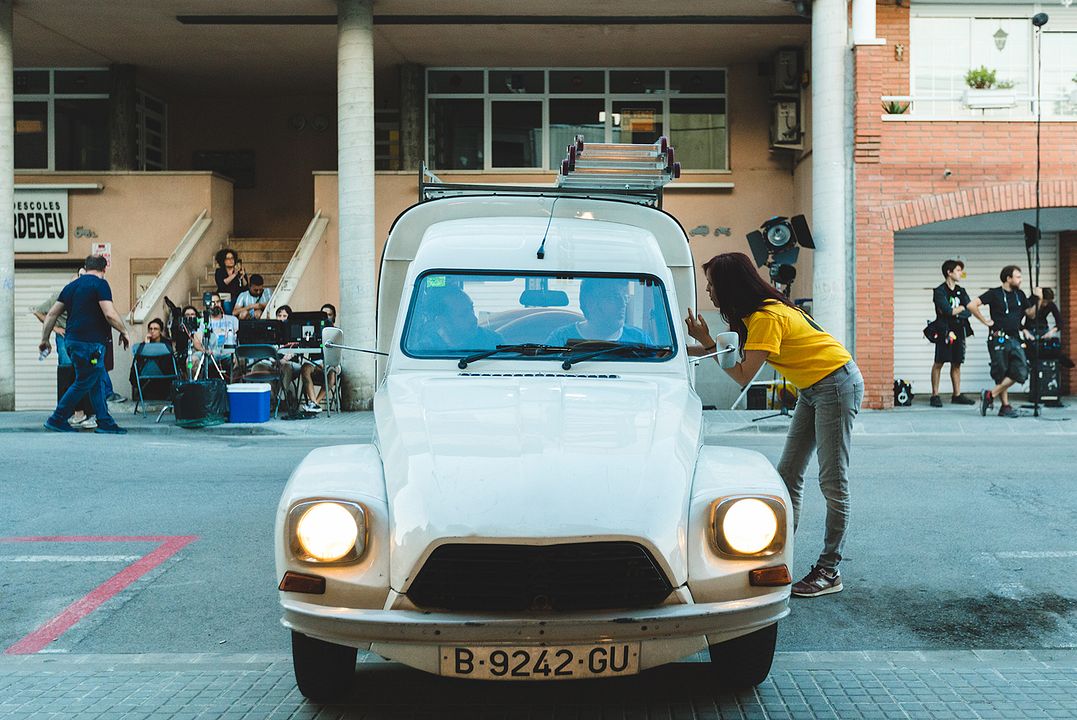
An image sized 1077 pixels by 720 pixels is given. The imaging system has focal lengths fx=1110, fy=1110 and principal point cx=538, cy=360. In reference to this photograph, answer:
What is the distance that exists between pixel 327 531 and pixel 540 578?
777 mm

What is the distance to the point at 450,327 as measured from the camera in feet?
17.8

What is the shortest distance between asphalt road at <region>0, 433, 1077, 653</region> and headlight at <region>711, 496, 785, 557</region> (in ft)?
4.40

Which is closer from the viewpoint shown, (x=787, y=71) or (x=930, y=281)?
A: (x=787, y=71)

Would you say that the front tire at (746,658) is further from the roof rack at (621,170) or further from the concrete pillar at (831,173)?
the concrete pillar at (831,173)

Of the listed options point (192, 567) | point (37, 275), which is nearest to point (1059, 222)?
point (192, 567)


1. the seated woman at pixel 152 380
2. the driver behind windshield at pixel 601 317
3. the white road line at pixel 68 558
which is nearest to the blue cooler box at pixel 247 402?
the seated woman at pixel 152 380

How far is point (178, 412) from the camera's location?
47.8 feet

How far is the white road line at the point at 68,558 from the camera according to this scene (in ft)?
22.8

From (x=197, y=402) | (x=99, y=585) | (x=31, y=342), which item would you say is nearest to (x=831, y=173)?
(x=197, y=402)

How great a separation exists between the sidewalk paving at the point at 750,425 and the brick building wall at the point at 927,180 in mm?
2265

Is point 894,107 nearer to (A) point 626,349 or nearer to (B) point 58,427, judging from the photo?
(B) point 58,427

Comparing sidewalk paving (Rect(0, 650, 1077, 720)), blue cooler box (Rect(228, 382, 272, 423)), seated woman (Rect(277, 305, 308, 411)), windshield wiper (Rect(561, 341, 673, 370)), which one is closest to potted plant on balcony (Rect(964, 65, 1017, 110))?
seated woman (Rect(277, 305, 308, 411))

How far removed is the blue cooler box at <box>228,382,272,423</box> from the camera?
49.0 ft

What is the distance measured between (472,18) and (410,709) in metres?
16.4
